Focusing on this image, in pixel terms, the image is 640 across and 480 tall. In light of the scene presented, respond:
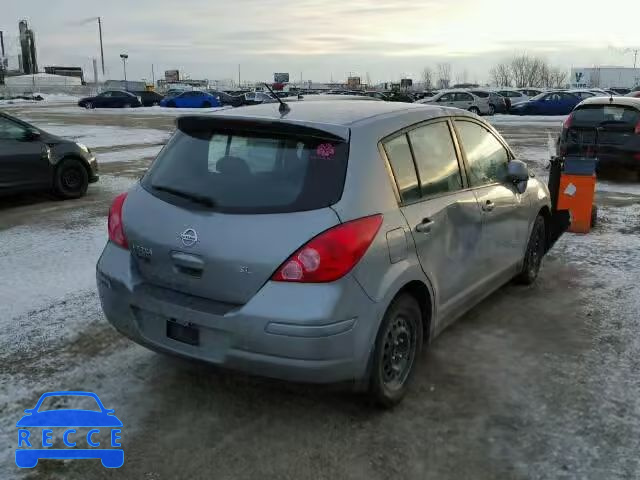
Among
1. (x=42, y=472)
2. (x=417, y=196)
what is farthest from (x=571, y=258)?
(x=42, y=472)

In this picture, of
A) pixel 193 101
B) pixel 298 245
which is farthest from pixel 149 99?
pixel 298 245

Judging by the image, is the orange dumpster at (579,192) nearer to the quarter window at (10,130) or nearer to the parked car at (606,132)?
the parked car at (606,132)

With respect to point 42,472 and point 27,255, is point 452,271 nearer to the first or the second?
point 42,472

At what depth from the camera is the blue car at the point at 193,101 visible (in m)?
41.7

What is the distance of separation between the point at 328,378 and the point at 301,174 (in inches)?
40.3

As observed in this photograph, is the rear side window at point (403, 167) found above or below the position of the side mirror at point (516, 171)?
above

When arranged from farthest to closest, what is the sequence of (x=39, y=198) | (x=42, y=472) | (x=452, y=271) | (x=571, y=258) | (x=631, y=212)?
(x=39, y=198) < (x=631, y=212) < (x=571, y=258) < (x=452, y=271) < (x=42, y=472)

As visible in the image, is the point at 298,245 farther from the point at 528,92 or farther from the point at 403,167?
A: the point at 528,92

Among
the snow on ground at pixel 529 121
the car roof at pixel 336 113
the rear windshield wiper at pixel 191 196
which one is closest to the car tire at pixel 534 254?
the car roof at pixel 336 113

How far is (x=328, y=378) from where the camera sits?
9.84 ft

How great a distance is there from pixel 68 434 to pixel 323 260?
5.31ft

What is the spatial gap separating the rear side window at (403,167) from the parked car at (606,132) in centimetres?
817

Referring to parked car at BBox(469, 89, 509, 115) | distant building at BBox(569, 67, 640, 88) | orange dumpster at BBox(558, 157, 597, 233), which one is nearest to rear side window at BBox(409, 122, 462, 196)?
orange dumpster at BBox(558, 157, 597, 233)

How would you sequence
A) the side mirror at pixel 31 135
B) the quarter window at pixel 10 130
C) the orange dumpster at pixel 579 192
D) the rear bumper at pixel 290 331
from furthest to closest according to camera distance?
the side mirror at pixel 31 135 → the quarter window at pixel 10 130 → the orange dumpster at pixel 579 192 → the rear bumper at pixel 290 331
